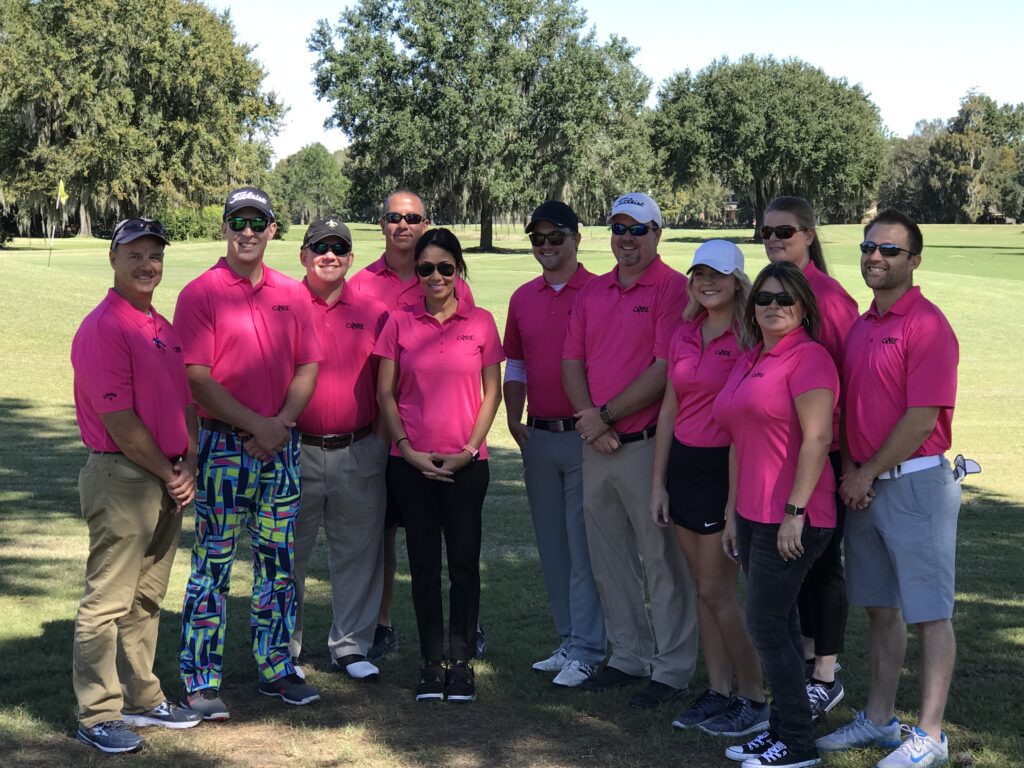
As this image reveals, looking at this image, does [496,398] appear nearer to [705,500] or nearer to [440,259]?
[440,259]

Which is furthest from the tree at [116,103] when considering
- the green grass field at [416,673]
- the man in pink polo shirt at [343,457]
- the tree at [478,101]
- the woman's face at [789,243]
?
the woman's face at [789,243]

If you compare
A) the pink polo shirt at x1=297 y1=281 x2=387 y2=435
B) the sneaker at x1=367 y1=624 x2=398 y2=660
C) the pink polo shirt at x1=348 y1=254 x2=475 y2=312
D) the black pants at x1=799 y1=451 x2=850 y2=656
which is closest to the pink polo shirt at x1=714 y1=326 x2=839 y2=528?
the black pants at x1=799 y1=451 x2=850 y2=656

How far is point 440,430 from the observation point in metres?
5.44

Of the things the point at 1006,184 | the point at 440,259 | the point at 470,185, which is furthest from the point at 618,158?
the point at 1006,184

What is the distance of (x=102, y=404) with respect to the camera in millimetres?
4586

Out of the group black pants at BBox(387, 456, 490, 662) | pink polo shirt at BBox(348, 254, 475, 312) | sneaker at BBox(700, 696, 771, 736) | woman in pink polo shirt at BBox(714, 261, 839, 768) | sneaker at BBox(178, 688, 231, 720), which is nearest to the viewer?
woman in pink polo shirt at BBox(714, 261, 839, 768)

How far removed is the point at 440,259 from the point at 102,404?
5.67 feet

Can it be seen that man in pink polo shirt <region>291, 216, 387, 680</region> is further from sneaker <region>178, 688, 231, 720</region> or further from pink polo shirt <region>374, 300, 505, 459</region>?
sneaker <region>178, 688, 231, 720</region>

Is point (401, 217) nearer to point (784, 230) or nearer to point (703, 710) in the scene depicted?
point (784, 230)

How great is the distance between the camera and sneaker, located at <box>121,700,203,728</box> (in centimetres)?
493

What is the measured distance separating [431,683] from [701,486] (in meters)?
1.60

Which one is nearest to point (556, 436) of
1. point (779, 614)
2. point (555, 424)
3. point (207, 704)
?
point (555, 424)

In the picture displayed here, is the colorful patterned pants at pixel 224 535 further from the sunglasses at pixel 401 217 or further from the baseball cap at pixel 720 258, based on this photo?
the baseball cap at pixel 720 258

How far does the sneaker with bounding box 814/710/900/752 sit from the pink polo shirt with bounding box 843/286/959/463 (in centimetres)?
113
